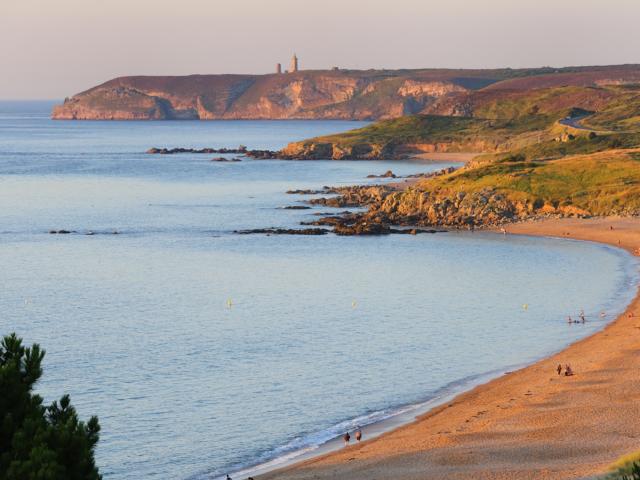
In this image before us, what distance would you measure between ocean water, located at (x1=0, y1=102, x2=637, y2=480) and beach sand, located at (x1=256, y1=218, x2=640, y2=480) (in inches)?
87.7

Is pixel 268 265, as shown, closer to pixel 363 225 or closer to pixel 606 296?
pixel 363 225

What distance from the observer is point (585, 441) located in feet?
104

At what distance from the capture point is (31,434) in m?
18.8

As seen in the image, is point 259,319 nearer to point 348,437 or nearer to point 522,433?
point 348,437

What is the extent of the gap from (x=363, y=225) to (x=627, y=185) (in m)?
25.6

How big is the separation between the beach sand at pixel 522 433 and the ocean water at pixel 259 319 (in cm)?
223

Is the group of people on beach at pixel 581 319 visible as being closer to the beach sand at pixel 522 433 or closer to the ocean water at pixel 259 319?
the ocean water at pixel 259 319

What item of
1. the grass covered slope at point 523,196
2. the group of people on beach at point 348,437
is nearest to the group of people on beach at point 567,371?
the group of people on beach at point 348,437

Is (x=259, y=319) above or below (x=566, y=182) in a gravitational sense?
below

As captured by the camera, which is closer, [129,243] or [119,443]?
[119,443]

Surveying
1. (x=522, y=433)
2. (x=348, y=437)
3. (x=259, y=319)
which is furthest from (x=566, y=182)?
(x=348, y=437)

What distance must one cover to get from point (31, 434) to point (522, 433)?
60.5ft

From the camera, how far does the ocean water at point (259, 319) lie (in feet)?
119

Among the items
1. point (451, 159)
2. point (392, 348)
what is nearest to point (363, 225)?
point (392, 348)
